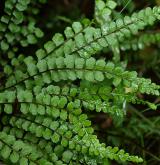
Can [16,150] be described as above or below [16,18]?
below

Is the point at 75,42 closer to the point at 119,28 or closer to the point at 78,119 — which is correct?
the point at 119,28

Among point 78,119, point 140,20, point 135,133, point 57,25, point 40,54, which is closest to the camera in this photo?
point 78,119

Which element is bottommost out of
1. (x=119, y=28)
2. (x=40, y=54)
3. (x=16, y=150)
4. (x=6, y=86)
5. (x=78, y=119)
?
(x=16, y=150)

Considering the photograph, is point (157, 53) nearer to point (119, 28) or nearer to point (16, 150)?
point (119, 28)

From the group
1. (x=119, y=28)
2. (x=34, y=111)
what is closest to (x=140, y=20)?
(x=119, y=28)

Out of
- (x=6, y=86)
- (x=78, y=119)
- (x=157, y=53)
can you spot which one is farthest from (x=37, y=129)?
(x=157, y=53)

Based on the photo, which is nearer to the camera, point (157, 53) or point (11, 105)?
point (11, 105)

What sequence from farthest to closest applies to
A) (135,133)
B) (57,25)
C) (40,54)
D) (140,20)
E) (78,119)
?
1. (57,25)
2. (135,133)
3. (40,54)
4. (140,20)
5. (78,119)
